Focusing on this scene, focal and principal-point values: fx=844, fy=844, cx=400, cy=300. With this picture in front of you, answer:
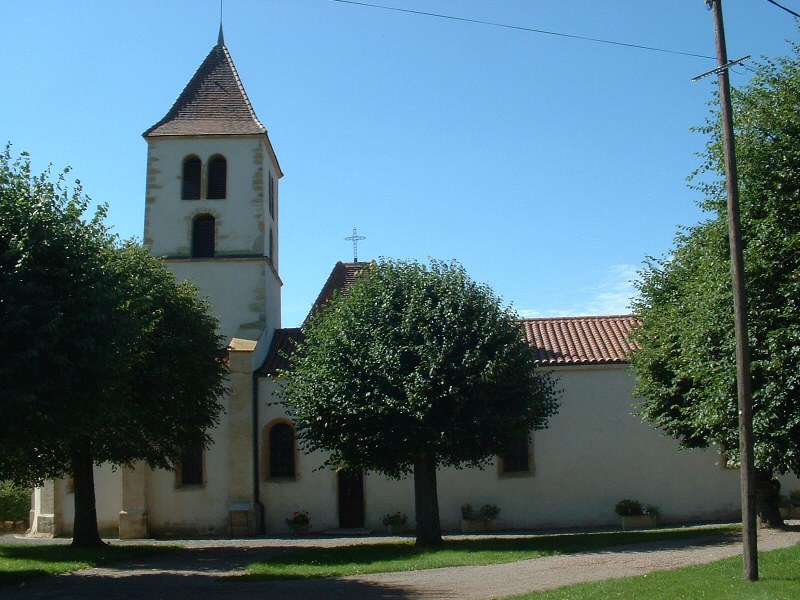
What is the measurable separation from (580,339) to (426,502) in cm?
1058

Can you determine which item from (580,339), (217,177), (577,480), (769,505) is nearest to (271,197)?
(217,177)

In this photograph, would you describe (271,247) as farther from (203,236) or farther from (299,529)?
(299,529)

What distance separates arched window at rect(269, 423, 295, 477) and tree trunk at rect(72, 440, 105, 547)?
7.28m

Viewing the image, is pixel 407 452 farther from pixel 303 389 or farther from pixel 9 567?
pixel 9 567

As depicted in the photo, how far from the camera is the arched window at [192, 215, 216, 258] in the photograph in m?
31.1

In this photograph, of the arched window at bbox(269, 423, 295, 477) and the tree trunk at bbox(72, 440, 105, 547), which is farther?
the arched window at bbox(269, 423, 295, 477)

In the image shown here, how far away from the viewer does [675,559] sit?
55.6ft

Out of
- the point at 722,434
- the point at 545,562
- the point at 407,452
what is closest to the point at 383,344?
the point at 407,452

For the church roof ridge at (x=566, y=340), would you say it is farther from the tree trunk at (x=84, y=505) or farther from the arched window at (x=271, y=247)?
the tree trunk at (x=84, y=505)

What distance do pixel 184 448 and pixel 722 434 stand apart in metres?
14.9

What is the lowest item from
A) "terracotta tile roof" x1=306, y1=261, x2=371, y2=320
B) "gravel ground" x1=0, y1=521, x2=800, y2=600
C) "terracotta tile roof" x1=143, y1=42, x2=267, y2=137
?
"gravel ground" x1=0, y1=521, x2=800, y2=600

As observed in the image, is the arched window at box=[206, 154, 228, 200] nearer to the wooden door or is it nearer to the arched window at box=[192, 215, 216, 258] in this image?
the arched window at box=[192, 215, 216, 258]

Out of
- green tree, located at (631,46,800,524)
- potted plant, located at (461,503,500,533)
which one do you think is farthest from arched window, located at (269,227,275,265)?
green tree, located at (631,46,800,524)

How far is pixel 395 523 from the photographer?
27422 mm
